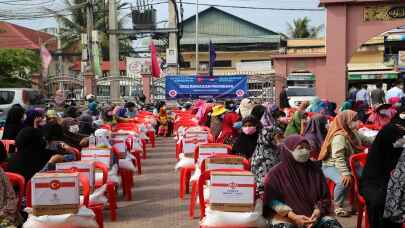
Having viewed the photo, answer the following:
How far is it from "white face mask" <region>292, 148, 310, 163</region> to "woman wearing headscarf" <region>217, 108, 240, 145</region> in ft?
13.2

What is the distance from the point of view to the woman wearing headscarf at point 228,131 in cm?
904

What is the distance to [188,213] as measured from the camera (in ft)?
25.0

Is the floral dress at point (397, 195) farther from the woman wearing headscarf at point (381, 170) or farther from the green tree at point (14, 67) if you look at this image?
the green tree at point (14, 67)

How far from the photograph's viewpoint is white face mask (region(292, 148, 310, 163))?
4.80 metres

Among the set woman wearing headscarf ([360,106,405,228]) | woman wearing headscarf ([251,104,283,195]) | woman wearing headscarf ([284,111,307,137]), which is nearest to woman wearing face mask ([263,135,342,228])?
woman wearing headscarf ([360,106,405,228])

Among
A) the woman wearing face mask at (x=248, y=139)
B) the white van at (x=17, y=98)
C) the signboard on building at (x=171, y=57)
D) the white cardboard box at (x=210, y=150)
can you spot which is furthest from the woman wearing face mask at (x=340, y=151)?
the signboard on building at (x=171, y=57)

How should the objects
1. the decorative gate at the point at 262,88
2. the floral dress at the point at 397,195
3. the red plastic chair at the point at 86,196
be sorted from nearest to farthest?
the floral dress at the point at 397,195 → the red plastic chair at the point at 86,196 → the decorative gate at the point at 262,88

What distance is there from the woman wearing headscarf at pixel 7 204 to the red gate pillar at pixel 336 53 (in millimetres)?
13665

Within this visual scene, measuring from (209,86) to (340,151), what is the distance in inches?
631

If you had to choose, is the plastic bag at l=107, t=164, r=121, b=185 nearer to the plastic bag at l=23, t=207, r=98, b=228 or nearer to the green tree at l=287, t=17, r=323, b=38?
the plastic bag at l=23, t=207, r=98, b=228

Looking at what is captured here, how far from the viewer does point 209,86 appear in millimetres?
22844

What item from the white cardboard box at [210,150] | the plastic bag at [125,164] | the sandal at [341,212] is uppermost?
the white cardboard box at [210,150]

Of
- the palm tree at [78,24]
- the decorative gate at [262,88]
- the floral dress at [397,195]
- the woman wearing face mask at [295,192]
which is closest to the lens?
the floral dress at [397,195]

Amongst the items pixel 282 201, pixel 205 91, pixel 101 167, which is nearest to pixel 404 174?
pixel 282 201
